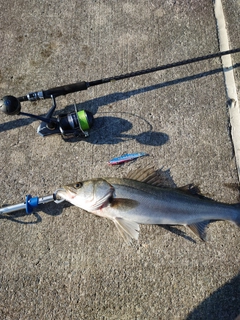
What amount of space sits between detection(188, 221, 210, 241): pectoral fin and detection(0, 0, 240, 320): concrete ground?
0.29 ft

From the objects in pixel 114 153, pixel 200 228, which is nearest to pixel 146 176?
pixel 114 153

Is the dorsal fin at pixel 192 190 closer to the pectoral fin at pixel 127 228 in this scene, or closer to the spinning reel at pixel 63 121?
the pectoral fin at pixel 127 228

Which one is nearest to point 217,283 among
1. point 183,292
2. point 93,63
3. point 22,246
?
point 183,292

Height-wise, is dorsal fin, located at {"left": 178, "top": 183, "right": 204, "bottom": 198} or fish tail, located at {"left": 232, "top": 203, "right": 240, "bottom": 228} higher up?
dorsal fin, located at {"left": 178, "top": 183, "right": 204, "bottom": 198}

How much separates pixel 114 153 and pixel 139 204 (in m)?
0.72

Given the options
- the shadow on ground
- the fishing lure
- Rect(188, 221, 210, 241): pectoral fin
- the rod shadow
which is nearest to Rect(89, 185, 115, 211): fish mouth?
the fishing lure

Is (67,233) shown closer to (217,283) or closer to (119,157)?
(119,157)

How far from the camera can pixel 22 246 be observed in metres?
2.90

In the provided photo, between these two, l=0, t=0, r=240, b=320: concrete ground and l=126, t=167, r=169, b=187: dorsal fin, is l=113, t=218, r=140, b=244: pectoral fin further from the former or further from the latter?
l=126, t=167, r=169, b=187: dorsal fin

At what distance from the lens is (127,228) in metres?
2.75

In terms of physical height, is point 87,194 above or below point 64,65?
below

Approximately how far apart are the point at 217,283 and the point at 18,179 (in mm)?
2271

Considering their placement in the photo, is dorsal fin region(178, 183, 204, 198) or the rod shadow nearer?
dorsal fin region(178, 183, 204, 198)

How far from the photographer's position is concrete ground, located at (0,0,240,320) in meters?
2.76
